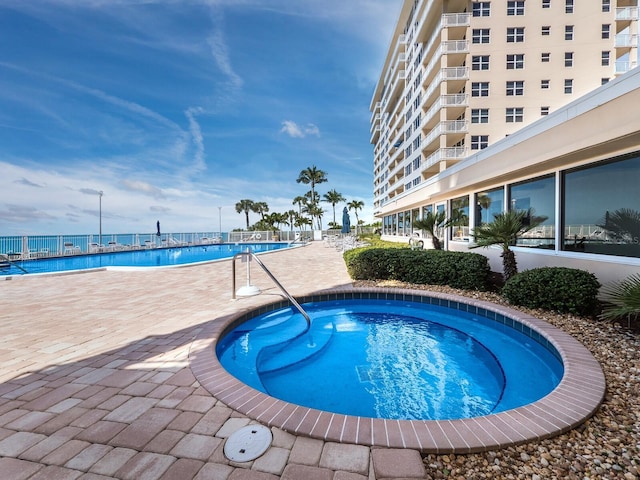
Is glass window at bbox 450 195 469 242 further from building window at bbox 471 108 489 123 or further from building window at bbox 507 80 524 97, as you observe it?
building window at bbox 507 80 524 97

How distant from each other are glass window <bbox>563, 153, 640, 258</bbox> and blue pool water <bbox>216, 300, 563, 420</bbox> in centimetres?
292

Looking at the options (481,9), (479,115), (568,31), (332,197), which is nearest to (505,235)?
(479,115)

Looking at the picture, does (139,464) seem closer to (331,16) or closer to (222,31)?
(222,31)

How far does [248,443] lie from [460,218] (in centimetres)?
1174

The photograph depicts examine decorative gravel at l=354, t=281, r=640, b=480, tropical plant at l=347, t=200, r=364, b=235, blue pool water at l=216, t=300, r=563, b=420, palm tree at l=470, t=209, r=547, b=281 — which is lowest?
blue pool water at l=216, t=300, r=563, b=420

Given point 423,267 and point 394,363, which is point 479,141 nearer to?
point 423,267

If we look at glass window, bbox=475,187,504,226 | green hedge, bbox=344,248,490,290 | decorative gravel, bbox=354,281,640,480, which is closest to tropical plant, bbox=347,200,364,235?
glass window, bbox=475,187,504,226

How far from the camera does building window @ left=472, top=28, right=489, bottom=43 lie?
21422mm

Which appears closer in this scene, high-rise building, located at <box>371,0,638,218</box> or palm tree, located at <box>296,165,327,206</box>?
high-rise building, located at <box>371,0,638,218</box>

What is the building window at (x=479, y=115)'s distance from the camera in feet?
71.6

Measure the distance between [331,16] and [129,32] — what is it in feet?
30.8

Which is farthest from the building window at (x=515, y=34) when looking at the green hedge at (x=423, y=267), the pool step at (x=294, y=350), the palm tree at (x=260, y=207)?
the palm tree at (x=260, y=207)

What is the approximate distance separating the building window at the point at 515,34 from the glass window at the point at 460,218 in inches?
710

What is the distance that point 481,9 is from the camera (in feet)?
70.1
